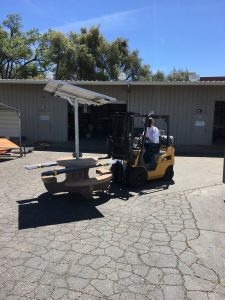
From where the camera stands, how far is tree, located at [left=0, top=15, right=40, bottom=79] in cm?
3822

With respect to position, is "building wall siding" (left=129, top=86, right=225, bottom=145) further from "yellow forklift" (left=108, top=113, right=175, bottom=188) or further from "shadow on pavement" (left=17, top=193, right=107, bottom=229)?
"shadow on pavement" (left=17, top=193, right=107, bottom=229)

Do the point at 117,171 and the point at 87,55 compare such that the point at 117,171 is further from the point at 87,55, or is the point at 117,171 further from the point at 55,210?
the point at 87,55

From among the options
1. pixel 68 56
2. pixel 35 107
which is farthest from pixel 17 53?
pixel 35 107

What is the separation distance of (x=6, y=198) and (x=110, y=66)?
98.7ft

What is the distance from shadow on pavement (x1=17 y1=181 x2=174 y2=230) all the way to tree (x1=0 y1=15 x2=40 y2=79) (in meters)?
34.5

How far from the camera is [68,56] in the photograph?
1337 inches

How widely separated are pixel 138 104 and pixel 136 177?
32.7 ft

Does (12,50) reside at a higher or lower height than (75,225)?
higher

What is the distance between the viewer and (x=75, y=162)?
714 cm

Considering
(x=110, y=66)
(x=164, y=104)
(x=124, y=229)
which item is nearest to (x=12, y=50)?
(x=110, y=66)

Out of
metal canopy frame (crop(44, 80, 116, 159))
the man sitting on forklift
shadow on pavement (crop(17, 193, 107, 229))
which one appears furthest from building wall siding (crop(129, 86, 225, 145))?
shadow on pavement (crop(17, 193, 107, 229))

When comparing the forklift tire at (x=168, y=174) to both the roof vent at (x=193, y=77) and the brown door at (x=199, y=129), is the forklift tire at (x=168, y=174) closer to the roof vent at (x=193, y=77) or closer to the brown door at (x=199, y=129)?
the brown door at (x=199, y=129)

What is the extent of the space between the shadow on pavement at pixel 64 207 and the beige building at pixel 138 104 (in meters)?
9.94

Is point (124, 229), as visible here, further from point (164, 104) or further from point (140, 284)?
point (164, 104)
